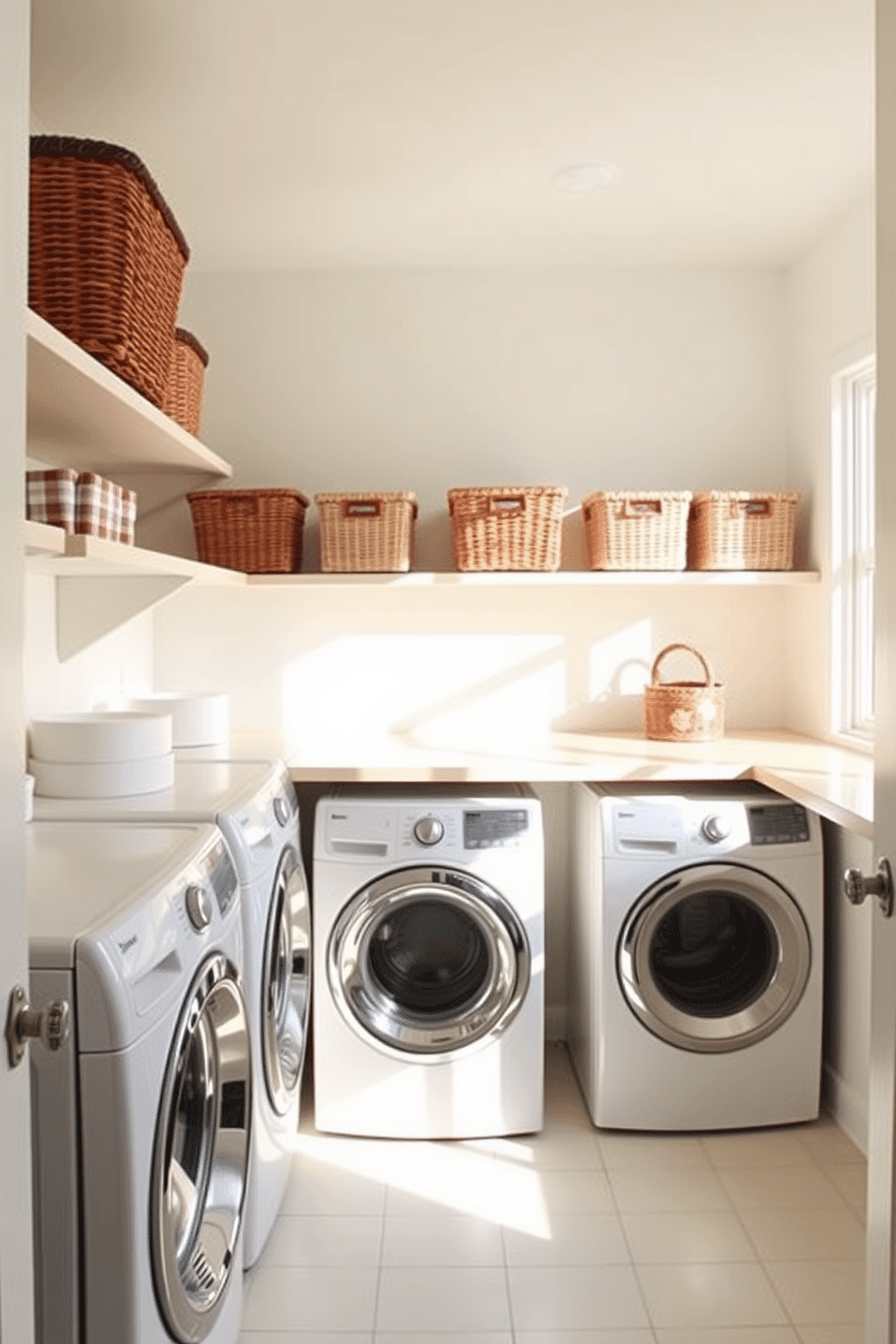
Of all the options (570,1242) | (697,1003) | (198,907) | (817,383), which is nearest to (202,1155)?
(198,907)

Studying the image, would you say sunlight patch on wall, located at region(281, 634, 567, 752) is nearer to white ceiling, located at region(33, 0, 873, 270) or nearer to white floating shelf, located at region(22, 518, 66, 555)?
white ceiling, located at region(33, 0, 873, 270)

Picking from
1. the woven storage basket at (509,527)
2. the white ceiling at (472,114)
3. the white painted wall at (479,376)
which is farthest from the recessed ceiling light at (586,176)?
the woven storage basket at (509,527)

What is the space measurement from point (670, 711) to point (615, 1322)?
5.41ft

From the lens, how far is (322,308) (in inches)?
138

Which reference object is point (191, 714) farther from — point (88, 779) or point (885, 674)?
point (885, 674)

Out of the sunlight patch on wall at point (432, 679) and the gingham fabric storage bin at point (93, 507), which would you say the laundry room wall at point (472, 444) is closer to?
the sunlight patch on wall at point (432, 679)

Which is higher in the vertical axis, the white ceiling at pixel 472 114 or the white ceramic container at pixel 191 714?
the white ceiling at pixel 472 114

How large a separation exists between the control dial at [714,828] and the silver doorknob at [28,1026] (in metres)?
2.04

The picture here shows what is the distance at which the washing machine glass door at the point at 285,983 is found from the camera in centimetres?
222

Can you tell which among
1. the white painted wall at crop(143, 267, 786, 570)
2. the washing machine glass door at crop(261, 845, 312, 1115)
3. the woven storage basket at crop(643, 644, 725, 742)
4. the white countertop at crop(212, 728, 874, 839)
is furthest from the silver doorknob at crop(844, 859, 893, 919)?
the white painted wall at crop(143, 267, 786, 570)

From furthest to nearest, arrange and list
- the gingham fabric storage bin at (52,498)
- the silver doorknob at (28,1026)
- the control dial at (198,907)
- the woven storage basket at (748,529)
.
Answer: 1. the woven storage basket at (748,529)
2. the gingham fabric storage bin at (52,498)
3. the control dial at (198,907)
4. the silver doorknob at (28,1026)

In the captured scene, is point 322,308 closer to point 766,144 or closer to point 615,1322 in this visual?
point 766,144

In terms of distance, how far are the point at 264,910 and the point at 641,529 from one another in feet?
5.49

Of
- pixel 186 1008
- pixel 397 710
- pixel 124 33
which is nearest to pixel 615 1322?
pixel 186 1008
